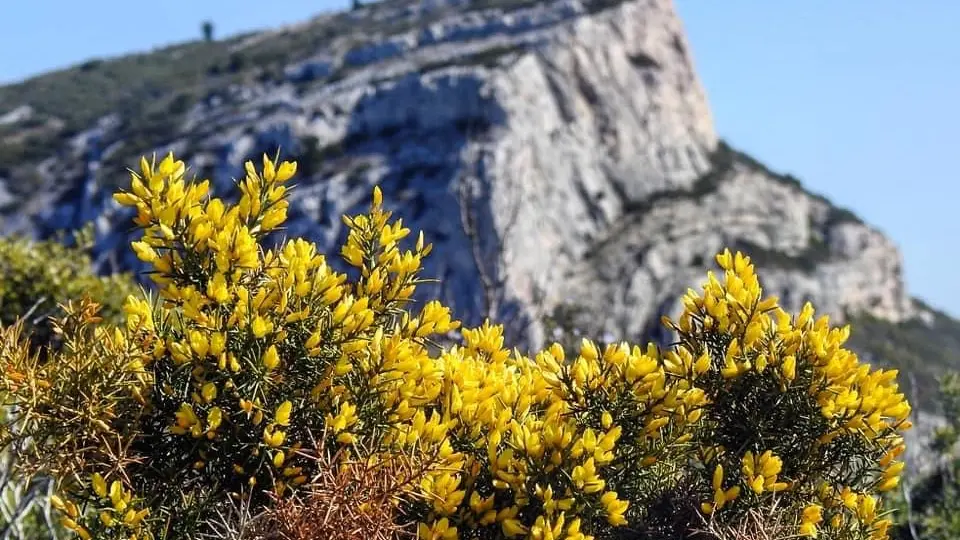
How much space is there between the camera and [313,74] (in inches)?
2756

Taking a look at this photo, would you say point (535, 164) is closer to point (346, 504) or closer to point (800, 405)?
point (800, 405)

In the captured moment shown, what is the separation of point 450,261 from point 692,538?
4469cm

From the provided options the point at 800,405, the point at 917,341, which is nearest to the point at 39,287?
the point at 800,405

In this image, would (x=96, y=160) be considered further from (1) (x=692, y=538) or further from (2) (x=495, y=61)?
(1) (x=692, y=538)

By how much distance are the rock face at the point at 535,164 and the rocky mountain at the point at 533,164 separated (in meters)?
0.14

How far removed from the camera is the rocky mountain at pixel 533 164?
5012cm

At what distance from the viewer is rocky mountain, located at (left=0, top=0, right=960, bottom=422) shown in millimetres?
50125

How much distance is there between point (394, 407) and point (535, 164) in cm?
5057

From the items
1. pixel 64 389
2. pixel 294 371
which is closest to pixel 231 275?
pixel 294 371

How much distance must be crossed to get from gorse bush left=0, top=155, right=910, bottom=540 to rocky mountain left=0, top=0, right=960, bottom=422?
133 feet

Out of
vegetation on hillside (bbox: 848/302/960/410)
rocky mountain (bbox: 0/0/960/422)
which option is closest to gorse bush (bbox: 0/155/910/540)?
rocky mountain (bbox: 0/0/960/422)

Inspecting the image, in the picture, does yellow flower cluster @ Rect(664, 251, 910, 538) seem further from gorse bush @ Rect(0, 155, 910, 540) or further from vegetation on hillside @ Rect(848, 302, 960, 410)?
vegetation on hillside @ Rect(848, 302, 960, 410)

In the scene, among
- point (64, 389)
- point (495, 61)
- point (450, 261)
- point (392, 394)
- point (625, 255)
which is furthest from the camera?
point (495, 61)

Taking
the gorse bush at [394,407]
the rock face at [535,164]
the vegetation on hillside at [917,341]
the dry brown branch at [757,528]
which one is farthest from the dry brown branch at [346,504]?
the vegetation on hillside at [917,341]
